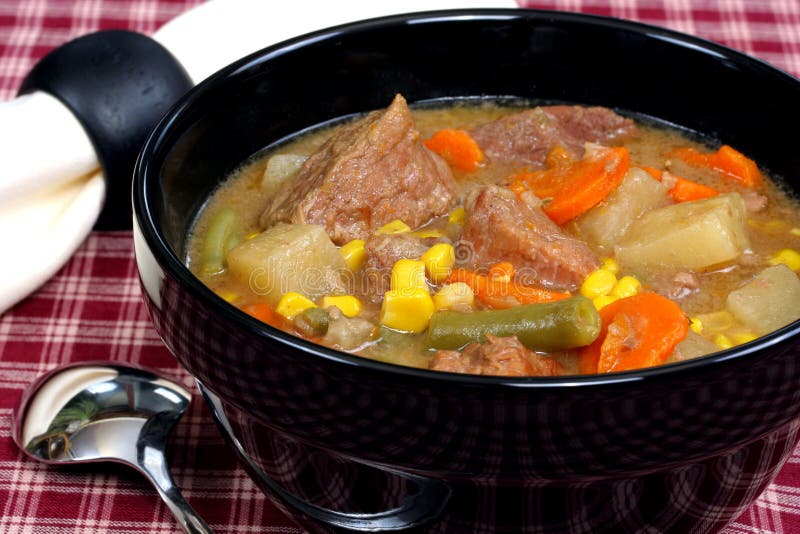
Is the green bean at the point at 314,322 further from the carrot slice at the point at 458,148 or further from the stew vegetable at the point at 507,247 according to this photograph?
the carrot slice at the point at 458,148

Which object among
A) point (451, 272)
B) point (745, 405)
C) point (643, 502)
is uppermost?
point (745, 405)

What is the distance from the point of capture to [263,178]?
3230 millimetres

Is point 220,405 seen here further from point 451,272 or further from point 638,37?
point 638,37

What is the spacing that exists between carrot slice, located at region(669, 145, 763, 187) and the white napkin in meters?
1.78

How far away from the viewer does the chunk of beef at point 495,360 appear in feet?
7.30

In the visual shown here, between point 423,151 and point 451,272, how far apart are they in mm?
500

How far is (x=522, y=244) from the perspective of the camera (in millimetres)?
2729

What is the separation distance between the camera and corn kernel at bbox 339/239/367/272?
9.17ft

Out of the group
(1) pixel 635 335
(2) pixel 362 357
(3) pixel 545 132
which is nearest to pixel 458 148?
(3) pixel 545 132

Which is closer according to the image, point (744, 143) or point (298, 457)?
point (298, 457)

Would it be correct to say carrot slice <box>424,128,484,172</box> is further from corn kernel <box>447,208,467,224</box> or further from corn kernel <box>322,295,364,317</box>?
corn kernel <box>322,295,364,317</box>

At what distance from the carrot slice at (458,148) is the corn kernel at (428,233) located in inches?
14.4

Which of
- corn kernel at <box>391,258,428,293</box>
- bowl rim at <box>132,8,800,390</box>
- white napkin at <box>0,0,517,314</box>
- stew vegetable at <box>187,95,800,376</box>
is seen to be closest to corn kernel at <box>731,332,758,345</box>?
stew vegetable at <box>187,95,800,376</box>

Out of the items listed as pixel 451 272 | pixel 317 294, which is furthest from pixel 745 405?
A: pixel 317 294
